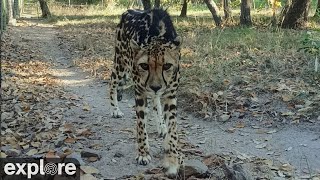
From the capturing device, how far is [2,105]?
8.25 meters

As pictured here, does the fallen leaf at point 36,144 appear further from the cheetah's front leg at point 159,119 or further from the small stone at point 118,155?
the cheetah's front leg at point 159,119

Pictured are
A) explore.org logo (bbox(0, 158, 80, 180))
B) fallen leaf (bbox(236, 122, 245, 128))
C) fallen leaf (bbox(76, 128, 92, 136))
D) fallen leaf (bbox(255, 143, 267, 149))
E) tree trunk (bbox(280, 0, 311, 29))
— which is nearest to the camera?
explore.org logo (bbox(0, 158, 80, 180))

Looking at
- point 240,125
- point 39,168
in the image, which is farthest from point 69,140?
point 240,125

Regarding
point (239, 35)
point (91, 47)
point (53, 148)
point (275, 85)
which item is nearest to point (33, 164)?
point (53, 148)

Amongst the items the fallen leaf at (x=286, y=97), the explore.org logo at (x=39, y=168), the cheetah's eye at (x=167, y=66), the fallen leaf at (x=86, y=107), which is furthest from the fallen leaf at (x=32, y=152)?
the fallen leaf at (x=286, y=97)

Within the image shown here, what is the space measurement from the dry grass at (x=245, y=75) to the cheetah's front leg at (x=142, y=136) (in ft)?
7.61

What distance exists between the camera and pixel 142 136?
5844 millimetres

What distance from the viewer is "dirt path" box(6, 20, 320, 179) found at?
588 cm

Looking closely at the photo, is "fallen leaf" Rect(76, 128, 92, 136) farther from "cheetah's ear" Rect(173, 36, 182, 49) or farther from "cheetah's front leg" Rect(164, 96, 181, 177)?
"cheetah's ear" Rect(173, 36, 182, 49)

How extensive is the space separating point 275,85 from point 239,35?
6.58 meters

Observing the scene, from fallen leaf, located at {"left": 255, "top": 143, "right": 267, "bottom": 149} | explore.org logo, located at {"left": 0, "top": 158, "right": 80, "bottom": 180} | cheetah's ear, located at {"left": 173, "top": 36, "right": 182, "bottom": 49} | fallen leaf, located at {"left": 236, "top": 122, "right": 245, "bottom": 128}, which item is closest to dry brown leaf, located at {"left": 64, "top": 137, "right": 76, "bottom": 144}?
explore.org logo, located at {"left": 0, "top": 158, "right": 80, "bottom": 180}

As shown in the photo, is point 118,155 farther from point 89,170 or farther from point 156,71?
point 156,71

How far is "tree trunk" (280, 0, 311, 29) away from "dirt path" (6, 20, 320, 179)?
9807 millimetres

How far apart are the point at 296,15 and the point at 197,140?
→ 1150cm
